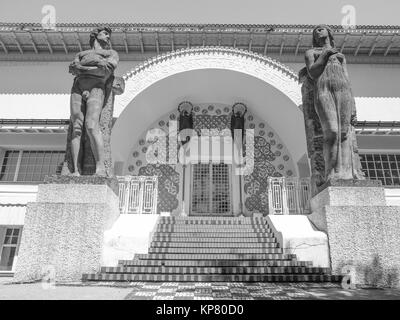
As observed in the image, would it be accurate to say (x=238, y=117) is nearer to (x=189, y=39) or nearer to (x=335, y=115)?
(x=189, y=39)

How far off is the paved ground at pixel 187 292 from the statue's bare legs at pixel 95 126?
2.47 m

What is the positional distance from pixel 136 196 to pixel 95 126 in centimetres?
357

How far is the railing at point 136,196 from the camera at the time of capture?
8990 millimetres

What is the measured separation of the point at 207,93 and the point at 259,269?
823 centimetres

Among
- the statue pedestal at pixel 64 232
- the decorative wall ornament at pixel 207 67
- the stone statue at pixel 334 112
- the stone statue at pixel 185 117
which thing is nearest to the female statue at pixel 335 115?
the stone statue at pixel 334 112

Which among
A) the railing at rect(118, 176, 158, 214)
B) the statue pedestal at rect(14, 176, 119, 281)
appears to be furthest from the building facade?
the statue pedestal at rect(14, 176, 119, 281)

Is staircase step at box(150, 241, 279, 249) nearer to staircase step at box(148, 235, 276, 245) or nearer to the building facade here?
staircase step at box(148, 235, 276, 245)

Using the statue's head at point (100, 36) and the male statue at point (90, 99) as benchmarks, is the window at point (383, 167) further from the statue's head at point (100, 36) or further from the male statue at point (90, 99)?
the statue's head at point (100, 36)

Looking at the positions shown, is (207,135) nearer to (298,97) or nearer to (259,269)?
(298,97)

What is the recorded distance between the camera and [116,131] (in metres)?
10.6

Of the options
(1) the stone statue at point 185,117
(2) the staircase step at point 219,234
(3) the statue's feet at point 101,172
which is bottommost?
(2) the staircase step at point 219,234
